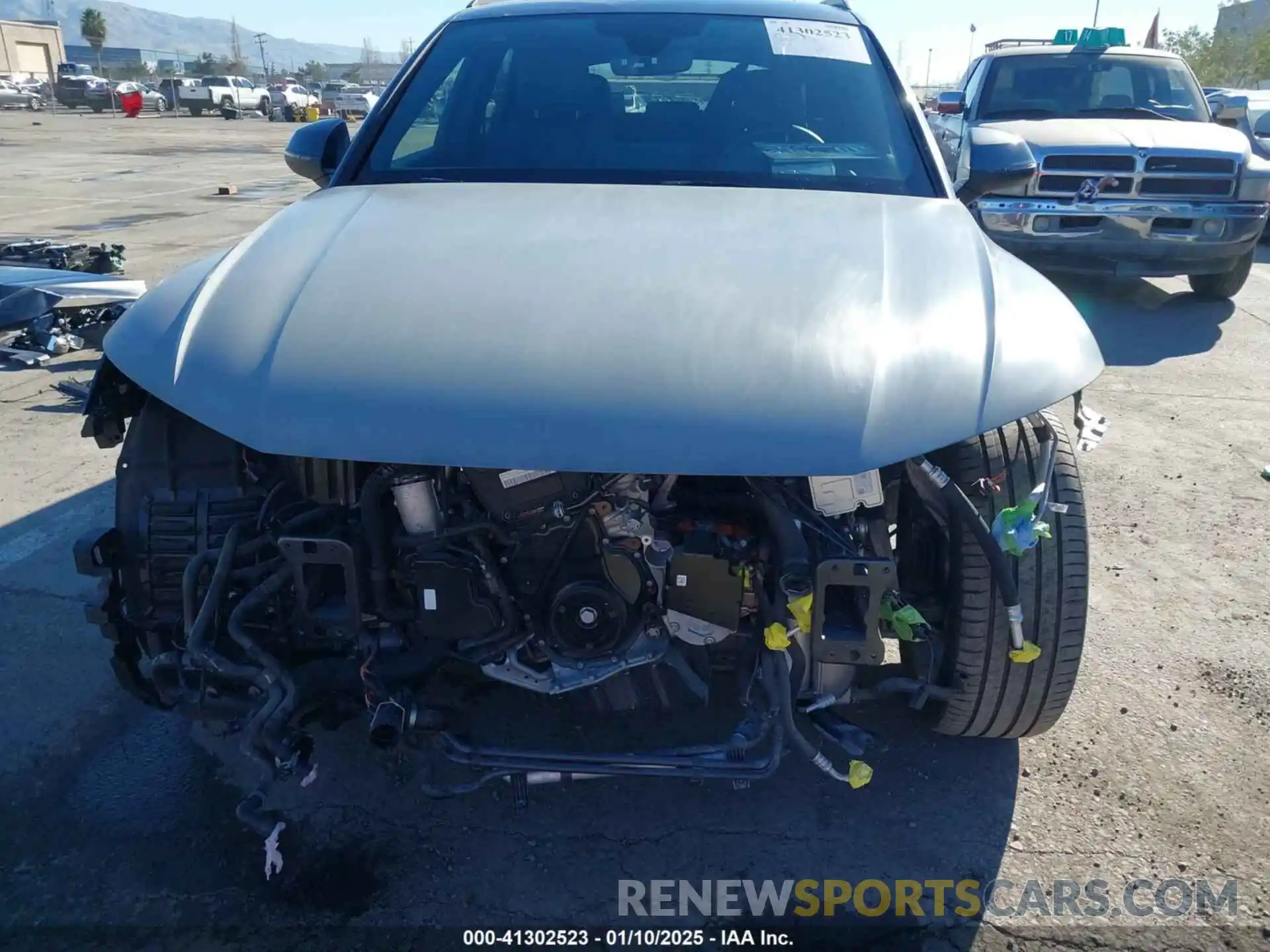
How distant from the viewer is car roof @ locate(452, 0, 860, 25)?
3.40 m

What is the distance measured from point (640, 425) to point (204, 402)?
0.87m

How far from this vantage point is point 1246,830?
248 cm

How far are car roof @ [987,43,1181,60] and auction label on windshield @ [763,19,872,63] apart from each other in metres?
5.79

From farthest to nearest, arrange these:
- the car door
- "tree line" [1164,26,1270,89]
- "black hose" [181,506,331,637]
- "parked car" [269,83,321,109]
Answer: "parked car" [269,83,321,109], "tree line" [1164,26,1270,89], the car door, "black hose" [181,506,331,637]

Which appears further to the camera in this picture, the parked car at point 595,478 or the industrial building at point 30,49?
the industrial building at point 30,49

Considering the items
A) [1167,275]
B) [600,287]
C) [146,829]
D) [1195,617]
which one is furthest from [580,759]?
[1167,275]

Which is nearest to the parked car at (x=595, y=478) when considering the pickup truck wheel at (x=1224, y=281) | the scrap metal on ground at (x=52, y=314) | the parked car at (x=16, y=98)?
the scrap metal on ground at (x=52, y=314)

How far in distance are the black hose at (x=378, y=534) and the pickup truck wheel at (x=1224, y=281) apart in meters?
7.52

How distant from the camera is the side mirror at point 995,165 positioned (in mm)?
3396

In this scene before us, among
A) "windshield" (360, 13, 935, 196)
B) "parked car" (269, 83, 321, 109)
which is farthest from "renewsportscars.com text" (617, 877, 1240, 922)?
"parked car" (269, 83, 321, 109)

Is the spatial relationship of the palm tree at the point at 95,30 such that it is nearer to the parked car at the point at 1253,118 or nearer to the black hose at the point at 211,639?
the parked car at the point at 1253,118

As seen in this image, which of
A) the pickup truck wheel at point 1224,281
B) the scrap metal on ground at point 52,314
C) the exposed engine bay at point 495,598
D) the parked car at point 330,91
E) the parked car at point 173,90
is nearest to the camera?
the exposed engine bay at point 495,598

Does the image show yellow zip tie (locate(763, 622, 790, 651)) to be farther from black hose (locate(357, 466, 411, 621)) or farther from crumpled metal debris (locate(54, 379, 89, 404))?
crumpled metal debris (locate(54, 379, 89, 404))

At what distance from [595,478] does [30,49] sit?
258 feet
